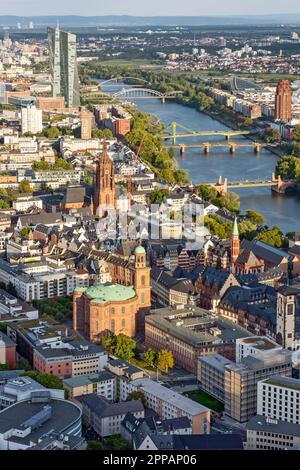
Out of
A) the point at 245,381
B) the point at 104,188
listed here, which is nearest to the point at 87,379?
the point at 245,381

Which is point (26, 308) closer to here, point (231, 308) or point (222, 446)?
point (231, 308)

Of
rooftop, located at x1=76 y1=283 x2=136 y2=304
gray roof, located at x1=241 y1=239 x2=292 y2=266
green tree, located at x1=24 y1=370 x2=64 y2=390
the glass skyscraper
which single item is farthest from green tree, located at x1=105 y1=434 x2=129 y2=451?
the glass skyscraper

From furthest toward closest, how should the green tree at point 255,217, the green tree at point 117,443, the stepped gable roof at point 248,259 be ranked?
1. the green tree at point 255,217
2. the stepped gable roof at point 248,259
3. the green tree at point 117,443

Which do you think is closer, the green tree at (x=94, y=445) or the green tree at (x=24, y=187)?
the green tree at (x=94, y=445)

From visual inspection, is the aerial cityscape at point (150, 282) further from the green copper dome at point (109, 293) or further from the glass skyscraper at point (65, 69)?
the glass skyscraper at point (65, 69)

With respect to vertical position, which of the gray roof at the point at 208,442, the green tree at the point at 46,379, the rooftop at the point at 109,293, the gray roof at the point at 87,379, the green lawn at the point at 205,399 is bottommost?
the green lawn at the point at 205,399

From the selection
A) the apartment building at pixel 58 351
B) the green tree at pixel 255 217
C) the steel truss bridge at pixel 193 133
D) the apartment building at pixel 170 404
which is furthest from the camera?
the steel truss bridge at pixel 193 133

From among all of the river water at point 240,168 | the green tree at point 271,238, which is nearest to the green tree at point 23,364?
the green tree at point 271,238
